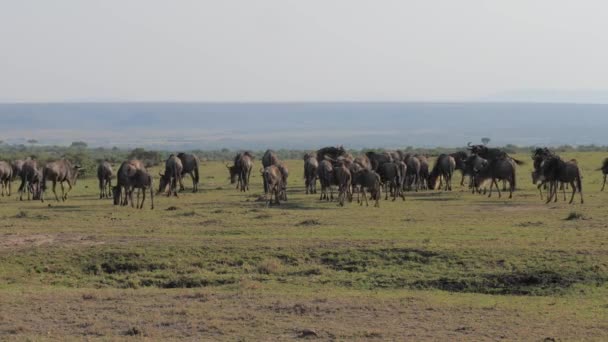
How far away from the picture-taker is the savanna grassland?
1556 centimetres

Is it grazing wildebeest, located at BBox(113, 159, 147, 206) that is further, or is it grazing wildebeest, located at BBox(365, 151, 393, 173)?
grazing wildebeest, located at BBox(365, 151, 393, 173)

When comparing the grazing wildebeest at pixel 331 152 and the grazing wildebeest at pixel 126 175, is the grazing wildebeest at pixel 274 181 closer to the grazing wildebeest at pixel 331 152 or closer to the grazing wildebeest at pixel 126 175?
the grazing wildebeest at pixel 126 175

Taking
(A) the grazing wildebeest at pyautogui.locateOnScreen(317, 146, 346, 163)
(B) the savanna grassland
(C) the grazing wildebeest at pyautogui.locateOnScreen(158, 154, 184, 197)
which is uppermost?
(A) the grazing wildebeest at pyautogui.locateOnScreen(317, 146, 346, 163)

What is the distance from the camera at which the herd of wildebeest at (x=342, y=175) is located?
3272 centimetres

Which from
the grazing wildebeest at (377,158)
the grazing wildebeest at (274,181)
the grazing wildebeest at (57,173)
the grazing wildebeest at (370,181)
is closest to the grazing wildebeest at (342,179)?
the grazing wildebeest at (370,181)

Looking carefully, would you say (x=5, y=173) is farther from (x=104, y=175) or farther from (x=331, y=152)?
(x=331, y=152)

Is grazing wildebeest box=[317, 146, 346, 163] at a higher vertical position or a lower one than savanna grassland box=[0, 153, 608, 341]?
higher

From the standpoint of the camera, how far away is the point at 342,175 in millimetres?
33000

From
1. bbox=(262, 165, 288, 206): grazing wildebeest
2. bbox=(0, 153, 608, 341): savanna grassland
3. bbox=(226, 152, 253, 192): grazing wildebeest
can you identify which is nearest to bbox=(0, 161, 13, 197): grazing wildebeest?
bbox=(0, 153, 608, 341): savanna grassland

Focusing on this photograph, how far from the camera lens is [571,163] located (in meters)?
33.2

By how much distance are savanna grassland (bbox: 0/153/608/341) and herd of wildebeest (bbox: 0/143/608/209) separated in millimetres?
2365

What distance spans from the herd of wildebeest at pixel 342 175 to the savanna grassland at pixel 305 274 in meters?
2.36

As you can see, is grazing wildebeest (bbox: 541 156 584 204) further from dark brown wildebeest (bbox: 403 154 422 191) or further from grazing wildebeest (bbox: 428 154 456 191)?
dark brown wildebeest (bbox: 403 154 422 191)

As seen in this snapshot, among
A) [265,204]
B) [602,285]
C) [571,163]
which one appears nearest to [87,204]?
[265,204]
